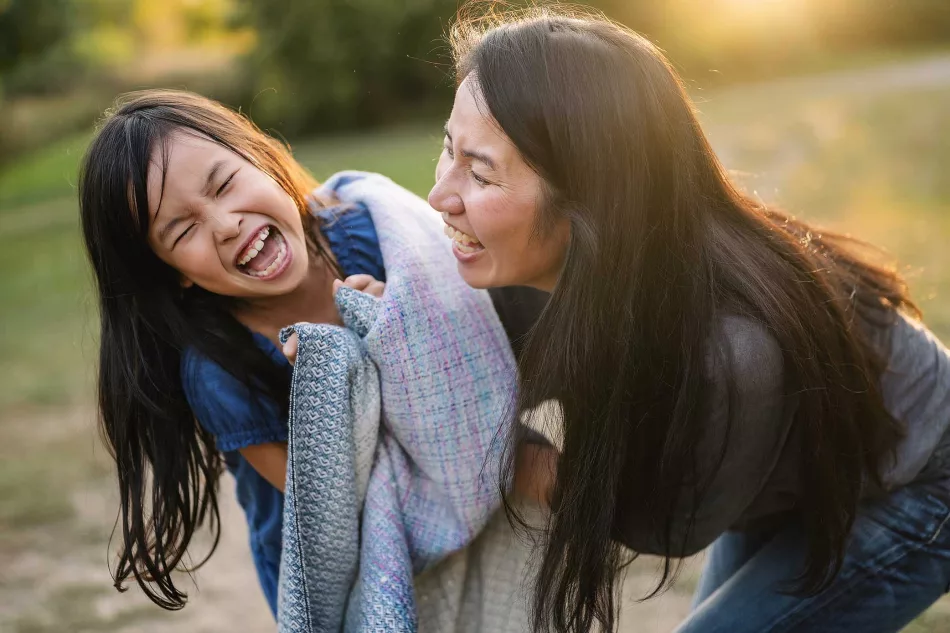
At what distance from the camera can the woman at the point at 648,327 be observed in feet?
5.45

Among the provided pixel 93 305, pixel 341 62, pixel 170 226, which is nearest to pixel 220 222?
pixel 170 226

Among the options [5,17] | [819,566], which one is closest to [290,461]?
[819,566]

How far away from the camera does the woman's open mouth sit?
6.63 ft

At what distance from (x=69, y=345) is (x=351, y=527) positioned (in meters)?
5.64

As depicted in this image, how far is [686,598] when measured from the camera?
2.99 meters

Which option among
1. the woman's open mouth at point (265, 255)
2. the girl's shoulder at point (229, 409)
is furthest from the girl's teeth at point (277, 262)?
the girl's shoulder at point (229, 409)

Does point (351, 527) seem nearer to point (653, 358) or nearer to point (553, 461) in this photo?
point (553, 461)

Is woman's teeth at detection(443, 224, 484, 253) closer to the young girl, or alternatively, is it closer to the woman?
the woman

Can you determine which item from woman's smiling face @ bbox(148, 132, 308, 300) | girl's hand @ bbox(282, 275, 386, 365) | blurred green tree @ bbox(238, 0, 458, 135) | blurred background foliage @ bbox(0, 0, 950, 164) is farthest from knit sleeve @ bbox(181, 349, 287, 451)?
blurred green tree @ bbox(238, 0, 458, 135)

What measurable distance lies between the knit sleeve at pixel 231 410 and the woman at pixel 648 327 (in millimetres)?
562

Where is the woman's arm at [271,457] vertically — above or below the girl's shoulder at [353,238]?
below

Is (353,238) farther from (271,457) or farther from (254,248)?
(271,457)

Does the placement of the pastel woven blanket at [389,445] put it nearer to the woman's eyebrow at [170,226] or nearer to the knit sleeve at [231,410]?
the knit sleeve at [231,410]

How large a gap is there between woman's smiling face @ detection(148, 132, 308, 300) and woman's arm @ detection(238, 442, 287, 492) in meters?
0.34
